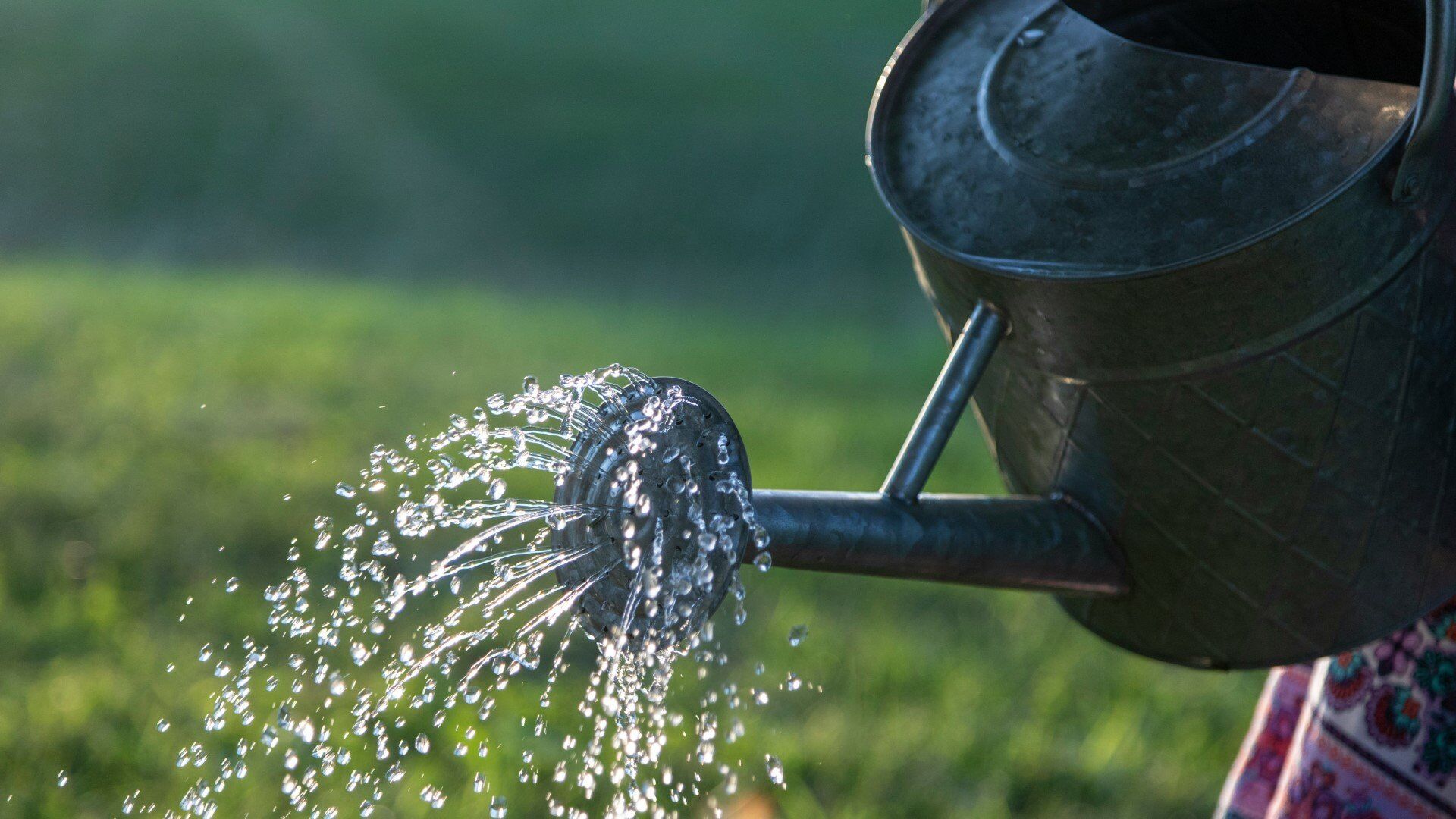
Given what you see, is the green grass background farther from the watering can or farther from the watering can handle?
the watering can handle

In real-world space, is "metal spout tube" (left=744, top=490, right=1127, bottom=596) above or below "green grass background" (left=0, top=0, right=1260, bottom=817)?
above

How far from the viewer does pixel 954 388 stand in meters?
0.95

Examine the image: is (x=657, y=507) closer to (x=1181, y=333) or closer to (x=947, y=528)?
(x=947, y=528)

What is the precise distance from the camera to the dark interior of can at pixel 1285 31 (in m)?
1.07

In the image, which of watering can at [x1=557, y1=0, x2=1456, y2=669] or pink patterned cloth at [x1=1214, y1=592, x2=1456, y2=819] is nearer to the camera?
watering can at [x1=557, y1=0, x2=1456, y2=669]

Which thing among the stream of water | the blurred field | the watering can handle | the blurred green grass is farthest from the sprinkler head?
the blurred field

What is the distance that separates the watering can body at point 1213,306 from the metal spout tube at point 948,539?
0.03 meters

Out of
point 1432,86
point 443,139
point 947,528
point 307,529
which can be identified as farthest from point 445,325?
point 1432,86

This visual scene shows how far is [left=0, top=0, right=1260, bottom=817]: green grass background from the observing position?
221 cm

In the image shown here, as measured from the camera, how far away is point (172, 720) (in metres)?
2.02

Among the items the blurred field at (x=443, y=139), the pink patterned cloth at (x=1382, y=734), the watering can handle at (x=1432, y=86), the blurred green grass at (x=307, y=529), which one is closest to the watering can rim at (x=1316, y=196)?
the watering can handle at (x=1432, y=86)

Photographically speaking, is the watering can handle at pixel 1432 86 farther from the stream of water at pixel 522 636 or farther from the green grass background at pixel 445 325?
the green grass background at pixel 445 325

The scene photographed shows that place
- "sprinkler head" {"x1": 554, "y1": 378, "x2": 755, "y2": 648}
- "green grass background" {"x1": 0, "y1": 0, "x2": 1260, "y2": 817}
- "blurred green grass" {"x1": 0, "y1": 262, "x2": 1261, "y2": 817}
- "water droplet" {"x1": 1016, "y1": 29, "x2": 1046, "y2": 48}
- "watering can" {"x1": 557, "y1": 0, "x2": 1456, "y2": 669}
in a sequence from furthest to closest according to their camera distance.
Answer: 1. "green grass background" {"x1": 0, "y1": 0, "x2": 1260, "y2": 817}
2. "blurred green grass" {"x1": 0, "y1": 262, "x2": 1261, "y2": 817}
3. "water droplet" {"x1": 1016, "y1": 29, "x2": 1046, "y2": 48}
4. "watering can" {"x1": 557, "y1": 0, "x2": 1456, "y2": 669}
5. "sprinkler head" {"x1": 554, "y1": 378, "x2": 755, "y2": 648}

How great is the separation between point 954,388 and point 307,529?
205cm
